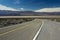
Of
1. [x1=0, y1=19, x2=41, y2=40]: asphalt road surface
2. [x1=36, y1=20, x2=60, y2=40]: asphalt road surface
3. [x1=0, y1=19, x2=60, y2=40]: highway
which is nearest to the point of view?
[x1=0, y1=19, x2=41, y2=40]: asphalt road surface

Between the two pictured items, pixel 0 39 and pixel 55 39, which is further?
pixel 55 39

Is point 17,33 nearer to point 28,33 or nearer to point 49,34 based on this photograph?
point 28,33

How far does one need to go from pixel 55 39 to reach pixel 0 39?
4.09 meters

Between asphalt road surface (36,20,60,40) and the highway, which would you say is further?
asphalt road surface (36,20,60,40)

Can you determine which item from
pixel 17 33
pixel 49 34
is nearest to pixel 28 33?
pixel 17 33

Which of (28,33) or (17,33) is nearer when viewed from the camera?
(17,33)

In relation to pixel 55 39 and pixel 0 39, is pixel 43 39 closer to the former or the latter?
pixel 55 39

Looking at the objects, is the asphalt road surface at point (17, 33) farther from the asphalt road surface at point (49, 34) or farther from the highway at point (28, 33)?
the asphalt road surface at point (49, 34)

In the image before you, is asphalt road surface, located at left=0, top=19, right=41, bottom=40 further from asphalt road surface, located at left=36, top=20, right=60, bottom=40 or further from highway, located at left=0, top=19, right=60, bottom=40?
asphalt road surface, located at left=36, top=20, right=60, bottom=40

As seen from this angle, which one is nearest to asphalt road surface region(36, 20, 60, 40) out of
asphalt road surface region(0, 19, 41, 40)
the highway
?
the highway

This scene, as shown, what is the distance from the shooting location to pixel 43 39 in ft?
55.9

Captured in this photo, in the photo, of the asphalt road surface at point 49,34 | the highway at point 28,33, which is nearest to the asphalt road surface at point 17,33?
the highway at point 28,33

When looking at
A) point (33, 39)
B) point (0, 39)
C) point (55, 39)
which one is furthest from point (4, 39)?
point (55, 39)

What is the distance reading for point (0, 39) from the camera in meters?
15.7
